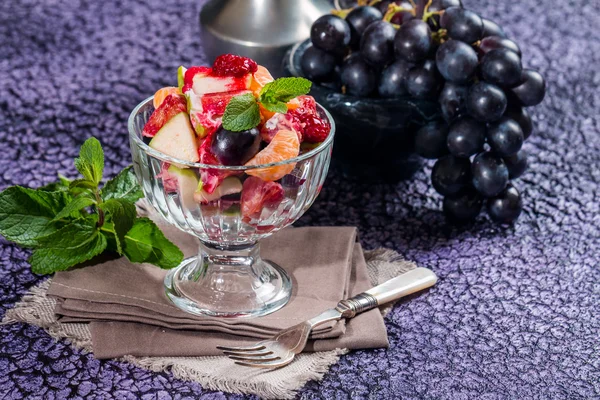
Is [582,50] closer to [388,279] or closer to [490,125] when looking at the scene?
[490,125]

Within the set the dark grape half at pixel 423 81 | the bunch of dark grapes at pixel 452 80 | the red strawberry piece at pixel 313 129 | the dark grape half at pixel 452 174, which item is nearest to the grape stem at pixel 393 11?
the bunch of dark grapes at pixel 452 80

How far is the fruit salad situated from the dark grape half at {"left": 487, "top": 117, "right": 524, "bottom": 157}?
272 millimetres

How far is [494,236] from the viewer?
109cm

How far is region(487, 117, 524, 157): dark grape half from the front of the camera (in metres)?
1.03

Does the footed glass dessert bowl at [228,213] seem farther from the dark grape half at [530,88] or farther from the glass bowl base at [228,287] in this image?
the dark grape half at [530,88]

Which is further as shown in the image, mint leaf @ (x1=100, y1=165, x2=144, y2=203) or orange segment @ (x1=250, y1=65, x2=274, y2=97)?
mint leaf @ (x1=100, y1=165, x2=144, y2=203)

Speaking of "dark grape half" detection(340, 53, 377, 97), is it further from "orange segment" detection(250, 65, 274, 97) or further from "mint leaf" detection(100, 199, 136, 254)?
"mint leaf" detection(100, 199, 136, 254)

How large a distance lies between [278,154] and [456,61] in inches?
12.5

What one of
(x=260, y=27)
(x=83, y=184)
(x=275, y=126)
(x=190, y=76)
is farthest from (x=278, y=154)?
(x=260, y=27)

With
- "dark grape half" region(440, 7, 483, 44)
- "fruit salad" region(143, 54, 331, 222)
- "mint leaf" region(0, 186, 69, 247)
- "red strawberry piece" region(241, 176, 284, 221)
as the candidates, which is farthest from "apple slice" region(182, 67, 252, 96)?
"dark grape half" region(440, 7, 483, 44)

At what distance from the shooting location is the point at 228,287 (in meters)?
0.94

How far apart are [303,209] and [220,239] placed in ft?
0.31

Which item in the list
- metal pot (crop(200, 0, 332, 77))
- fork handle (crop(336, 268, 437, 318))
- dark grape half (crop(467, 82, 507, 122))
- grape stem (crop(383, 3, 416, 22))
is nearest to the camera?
fork handle (crop(336, 268, 437, 318))

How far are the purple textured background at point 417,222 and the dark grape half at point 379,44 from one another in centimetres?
20
